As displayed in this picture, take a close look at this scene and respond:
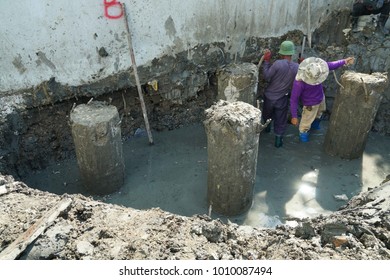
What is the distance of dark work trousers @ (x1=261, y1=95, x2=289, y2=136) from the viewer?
549cm

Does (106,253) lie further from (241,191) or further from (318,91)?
(318,91)

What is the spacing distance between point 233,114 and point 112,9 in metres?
2.38

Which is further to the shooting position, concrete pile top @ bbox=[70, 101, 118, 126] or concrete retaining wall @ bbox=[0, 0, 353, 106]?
concrete retaining wall @ bbox=[0, 0, 353, 106]

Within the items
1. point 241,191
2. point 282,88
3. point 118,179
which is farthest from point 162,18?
point 241,191

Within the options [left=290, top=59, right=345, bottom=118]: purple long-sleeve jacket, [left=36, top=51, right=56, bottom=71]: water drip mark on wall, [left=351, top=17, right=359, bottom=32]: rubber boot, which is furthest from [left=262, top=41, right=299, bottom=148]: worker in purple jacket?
[left=36, top=51, right=56, bottom=71]: water drip mark on wall

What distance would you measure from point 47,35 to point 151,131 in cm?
224

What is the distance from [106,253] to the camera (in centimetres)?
276

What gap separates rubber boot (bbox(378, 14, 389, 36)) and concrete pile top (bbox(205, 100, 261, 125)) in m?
3.53

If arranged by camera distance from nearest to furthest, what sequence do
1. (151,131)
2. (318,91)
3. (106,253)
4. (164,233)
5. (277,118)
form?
(106,253) → (164,233) → (318,91) → (277,118) → (151,131)

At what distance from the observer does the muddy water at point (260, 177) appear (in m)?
4.67

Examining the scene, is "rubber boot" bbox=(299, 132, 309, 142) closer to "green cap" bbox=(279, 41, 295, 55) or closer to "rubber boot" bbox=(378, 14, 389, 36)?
"green cap" bbox=(279, 41, 295, 55)

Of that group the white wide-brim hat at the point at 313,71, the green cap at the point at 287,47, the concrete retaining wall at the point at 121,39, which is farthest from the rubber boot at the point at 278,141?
the concrete retaining wall at the point at 121,39

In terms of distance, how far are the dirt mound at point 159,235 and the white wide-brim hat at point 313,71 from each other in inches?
80.3

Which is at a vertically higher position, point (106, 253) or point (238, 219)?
point (106, 253)
